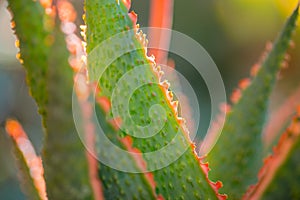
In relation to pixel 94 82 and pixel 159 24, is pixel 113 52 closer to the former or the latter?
pixel 94 82

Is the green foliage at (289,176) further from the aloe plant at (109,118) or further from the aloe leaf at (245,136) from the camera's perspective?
the aloe leaf at (245,136)

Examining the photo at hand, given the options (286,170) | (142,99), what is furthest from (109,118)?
(286,170)

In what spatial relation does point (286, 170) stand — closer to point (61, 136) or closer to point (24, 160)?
point (61, 136)

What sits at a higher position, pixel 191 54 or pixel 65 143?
pixel 65 143

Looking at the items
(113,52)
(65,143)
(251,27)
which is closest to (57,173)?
(65,143)

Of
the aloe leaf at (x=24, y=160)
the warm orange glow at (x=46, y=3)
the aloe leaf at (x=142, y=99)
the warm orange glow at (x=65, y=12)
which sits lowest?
the aloe leaf at (x=24, y=160)

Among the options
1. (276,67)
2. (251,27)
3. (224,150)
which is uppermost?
(276,67)

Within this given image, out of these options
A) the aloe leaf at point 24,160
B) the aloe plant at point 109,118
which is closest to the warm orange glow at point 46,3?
the aloe plant at point 109,118

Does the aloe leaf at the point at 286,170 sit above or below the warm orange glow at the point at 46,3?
below
